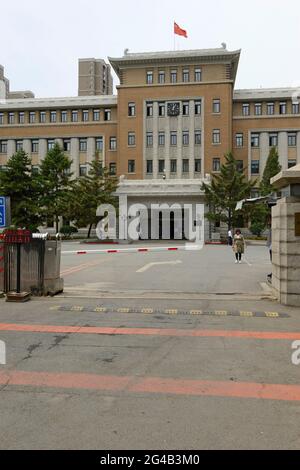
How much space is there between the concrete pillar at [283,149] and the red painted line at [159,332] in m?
50.2

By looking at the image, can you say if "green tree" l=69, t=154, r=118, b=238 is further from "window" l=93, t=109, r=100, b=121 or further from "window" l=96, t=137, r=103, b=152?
"window" l=93, t=109, r=100, b=121

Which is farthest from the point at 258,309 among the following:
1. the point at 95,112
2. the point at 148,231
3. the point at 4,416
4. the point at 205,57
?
the point at 95,112

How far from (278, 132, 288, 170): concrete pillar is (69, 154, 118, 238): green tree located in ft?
76.6

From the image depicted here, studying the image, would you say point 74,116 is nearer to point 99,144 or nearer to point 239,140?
point 99,144

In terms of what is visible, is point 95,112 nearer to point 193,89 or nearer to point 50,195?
point 193,89

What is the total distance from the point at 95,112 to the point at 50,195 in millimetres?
19351

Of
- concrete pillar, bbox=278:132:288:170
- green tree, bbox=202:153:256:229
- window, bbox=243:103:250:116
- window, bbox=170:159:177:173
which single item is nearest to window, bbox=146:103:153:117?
window, bbox=170:159:177:173

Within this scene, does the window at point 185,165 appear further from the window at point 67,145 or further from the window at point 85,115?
the window at point 67,145

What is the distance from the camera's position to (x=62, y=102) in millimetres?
58281

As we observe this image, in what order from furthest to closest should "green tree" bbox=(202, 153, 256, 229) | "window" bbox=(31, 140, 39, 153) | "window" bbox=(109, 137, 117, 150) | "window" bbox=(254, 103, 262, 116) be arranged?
"window" bbox=(31, 140, 39, 153)
"window" bbox=(109, 137, 117, 150)
"window" bbox=(254, 103, 262, 116)
"green tree" bbox=(202, 153, 256, 229)

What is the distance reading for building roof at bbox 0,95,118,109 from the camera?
187ft

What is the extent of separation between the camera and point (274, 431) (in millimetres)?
3693

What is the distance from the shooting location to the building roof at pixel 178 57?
5082 centimetres

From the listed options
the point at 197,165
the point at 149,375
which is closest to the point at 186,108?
the point at 197,165
